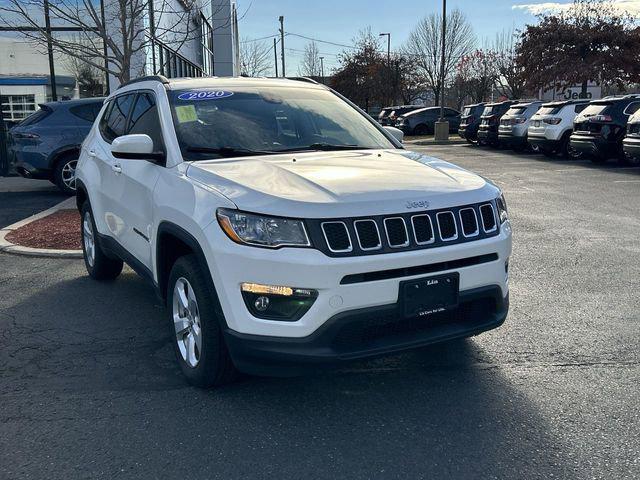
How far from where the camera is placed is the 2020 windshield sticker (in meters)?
4.52

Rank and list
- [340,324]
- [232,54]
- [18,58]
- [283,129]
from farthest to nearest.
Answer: [232,54] → [18,58] → [283,129] → [340,324]

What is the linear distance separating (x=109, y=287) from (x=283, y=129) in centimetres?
249

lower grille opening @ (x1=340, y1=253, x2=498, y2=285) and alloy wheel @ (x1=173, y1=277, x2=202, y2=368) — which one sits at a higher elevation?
lower grille opening @ (x1=340, y1=253, x2=498, y2=285)

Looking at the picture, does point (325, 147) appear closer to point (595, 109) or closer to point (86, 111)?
point (86, 111)

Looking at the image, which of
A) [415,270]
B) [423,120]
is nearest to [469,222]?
[415,270]

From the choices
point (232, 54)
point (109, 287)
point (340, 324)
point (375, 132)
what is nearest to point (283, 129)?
point (375, 132)

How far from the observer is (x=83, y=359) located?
168 inches

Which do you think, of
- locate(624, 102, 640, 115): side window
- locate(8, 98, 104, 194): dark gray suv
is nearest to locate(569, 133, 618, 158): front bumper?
locate(624, 102, 640, 115): side window

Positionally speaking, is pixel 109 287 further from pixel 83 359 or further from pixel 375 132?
pixel 375 132

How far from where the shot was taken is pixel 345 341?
3227mm

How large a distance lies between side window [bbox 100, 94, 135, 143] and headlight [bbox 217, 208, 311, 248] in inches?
97.0

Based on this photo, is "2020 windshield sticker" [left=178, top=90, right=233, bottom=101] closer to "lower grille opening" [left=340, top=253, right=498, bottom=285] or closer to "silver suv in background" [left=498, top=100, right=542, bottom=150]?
"lower grille opening" [left=340, top=253, right=498, bottom=285]

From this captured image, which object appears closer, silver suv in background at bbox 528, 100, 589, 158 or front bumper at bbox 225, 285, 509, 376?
front bumper at bbox 225, 285, 509, 376

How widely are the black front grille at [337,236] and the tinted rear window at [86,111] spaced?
9599 millimetres
